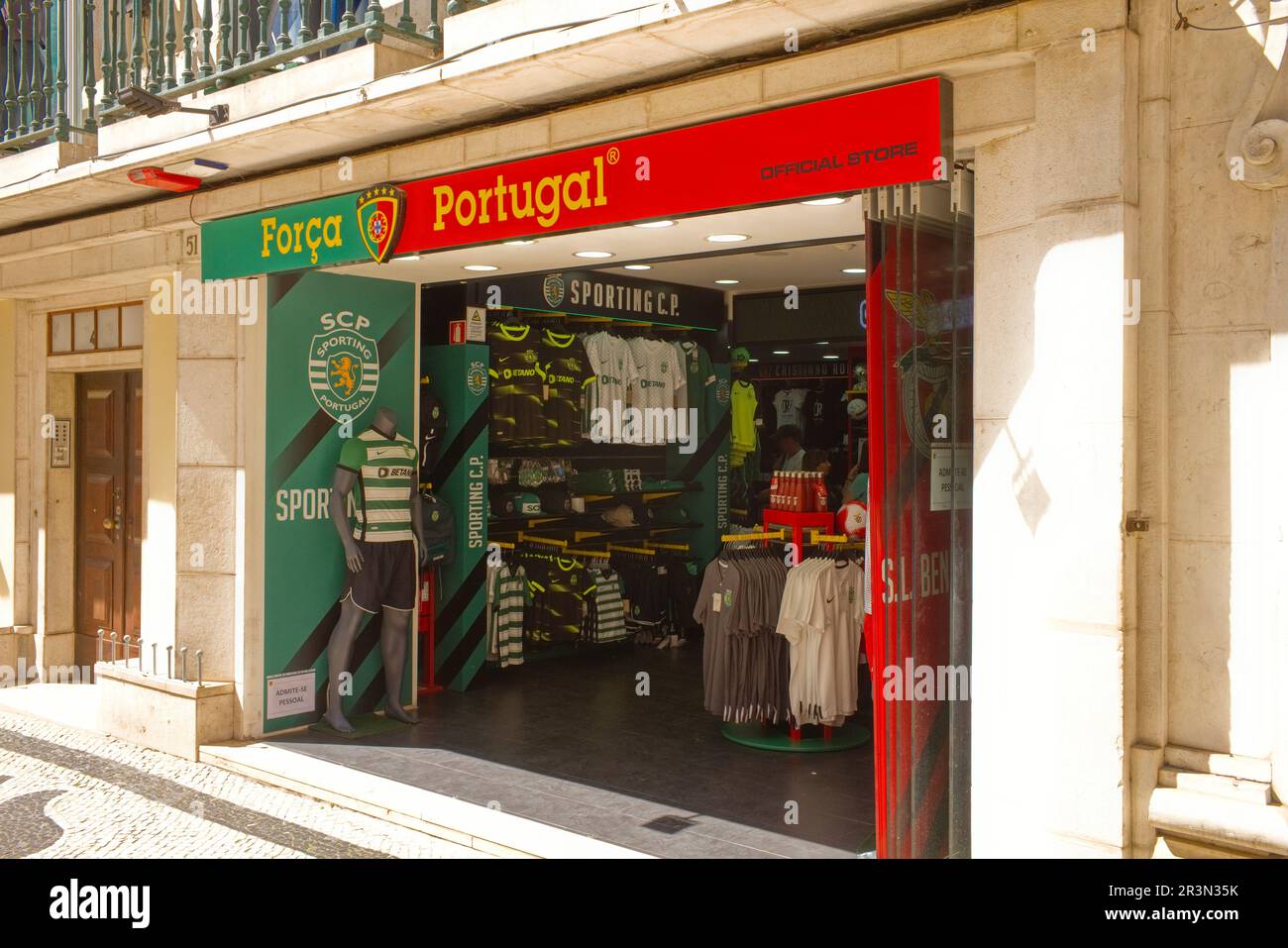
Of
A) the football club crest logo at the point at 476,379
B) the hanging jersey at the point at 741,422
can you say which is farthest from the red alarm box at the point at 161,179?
the hanging jersey at the point at 741,422

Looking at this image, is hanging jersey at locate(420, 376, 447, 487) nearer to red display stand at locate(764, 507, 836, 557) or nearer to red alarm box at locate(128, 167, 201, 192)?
red alarm box at locate(128, 167, 201, 192)

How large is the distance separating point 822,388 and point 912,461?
8281 mm

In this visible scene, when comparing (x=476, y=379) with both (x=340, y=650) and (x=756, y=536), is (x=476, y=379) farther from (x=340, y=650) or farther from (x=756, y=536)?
(x=756, y=536)

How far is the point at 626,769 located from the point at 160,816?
96.3 inches

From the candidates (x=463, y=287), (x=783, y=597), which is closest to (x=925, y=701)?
(x=783, y=597)

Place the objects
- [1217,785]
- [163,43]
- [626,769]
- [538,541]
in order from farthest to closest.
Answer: [538,541]
[163,43]
[626,769]
[1217,785]

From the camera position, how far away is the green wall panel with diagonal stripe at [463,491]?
851 centimetres

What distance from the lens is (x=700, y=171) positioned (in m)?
4.78

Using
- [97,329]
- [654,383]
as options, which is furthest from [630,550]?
[97,329]

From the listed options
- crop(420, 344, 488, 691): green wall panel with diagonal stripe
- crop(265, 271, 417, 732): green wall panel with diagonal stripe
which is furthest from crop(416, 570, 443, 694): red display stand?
crop(265, 271, 417, 732): green wall panel with diagonal stripe

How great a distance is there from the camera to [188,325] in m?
7.35

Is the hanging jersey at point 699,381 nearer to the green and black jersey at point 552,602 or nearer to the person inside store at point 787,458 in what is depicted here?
the person inside store at point 787,458

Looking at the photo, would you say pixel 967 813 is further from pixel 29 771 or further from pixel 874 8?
pixel 29 771

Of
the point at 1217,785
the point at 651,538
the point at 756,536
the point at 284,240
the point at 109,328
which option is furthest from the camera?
the point at 651,538
